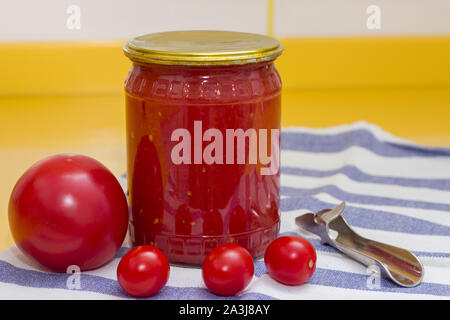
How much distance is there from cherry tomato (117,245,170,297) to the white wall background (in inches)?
36.3

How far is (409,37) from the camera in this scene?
1919mm

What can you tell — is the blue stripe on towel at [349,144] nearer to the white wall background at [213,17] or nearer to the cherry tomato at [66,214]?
the white wall background at [213,17]

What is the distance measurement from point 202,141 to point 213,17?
2.80 ft

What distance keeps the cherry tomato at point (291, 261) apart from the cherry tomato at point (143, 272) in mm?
148

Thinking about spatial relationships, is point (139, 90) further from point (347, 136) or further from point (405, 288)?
point (347, 136)

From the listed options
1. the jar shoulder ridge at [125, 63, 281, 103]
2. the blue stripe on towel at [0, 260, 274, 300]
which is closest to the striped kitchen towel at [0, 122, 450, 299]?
the blue stripe on towel at [0, 260, 274, 300]

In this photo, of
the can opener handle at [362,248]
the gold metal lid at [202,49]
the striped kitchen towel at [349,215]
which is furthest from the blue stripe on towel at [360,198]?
the gold metal lid at [202,49]

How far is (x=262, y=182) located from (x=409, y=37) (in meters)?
0.94

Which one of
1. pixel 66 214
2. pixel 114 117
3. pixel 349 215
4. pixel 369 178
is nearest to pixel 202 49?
pixel 66 214

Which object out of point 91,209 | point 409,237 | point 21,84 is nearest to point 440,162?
point 409,237

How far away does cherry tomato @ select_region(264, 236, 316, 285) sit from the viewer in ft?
3.46

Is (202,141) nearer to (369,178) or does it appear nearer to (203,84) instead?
(203,84)

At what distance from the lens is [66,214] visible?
1.06m

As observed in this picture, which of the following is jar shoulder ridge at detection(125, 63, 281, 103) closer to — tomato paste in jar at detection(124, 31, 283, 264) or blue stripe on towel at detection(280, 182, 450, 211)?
tomato paste in jar at detection(124, 31, 283, 264)
